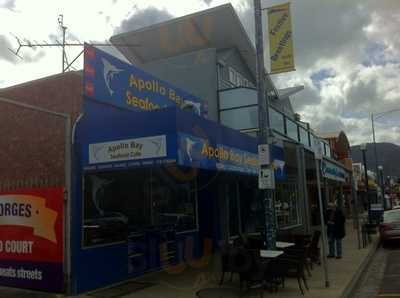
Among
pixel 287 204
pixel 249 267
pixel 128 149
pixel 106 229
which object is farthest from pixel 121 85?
pixel 287 204

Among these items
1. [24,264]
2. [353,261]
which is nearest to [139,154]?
[24,264]

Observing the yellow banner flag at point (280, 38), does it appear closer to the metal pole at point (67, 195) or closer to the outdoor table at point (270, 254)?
the outdoor table at point (270, 254)

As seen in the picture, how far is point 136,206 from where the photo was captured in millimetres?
11242

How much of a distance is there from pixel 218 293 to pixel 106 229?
280 centimetres

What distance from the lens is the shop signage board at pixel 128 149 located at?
805cm

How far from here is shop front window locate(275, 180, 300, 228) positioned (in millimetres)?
18562

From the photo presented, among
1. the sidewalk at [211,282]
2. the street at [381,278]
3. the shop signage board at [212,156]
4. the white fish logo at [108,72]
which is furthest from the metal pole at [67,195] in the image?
the street at [381,278]

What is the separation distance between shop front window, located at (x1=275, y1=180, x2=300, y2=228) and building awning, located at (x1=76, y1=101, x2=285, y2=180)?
921cm

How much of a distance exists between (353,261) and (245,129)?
694cm

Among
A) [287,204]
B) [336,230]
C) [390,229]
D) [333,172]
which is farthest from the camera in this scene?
[287,204]

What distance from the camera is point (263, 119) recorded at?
9.41m

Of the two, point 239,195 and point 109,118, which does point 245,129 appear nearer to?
point 239,195

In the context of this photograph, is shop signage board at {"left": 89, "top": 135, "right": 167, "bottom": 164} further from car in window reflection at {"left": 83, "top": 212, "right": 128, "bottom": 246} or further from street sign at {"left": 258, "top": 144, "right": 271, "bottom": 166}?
street sign at {"left": 258, "top": 144, "right": 271, "bottom": 166}

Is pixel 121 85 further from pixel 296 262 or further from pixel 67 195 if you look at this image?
pixel 296 262
